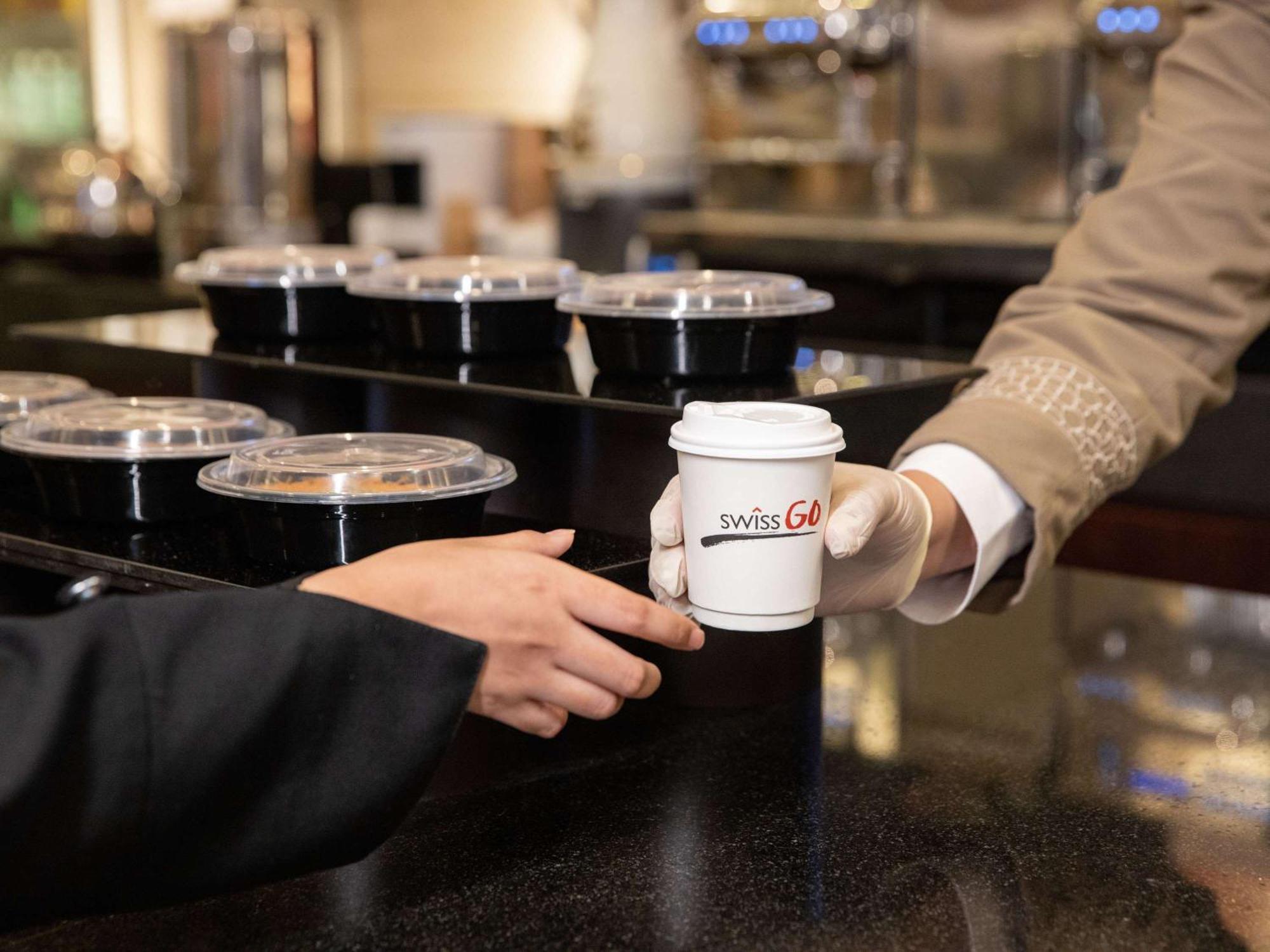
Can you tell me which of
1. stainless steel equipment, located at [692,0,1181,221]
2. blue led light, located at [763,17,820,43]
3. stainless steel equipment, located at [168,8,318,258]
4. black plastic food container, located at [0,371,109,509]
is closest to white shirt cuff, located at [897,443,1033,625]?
black plastic food container, located at [0,371,109,509]

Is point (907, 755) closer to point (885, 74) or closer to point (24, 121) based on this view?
point (885, 74)

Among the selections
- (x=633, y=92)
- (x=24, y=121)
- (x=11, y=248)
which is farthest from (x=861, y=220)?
(x=24, y=121)

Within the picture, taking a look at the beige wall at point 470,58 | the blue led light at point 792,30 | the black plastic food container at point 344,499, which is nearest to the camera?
the black plastic food container at point 344,499

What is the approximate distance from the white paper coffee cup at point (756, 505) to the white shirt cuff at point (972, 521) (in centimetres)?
34

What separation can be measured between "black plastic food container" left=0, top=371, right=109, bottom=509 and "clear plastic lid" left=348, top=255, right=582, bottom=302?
29cm

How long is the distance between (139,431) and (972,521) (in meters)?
0.66

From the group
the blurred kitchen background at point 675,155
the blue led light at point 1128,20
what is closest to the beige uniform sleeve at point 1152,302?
the blurred kitchen background at point 675,155

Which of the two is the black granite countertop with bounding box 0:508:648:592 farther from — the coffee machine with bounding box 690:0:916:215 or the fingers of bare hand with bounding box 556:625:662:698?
the coffee machine with bounding box 690:0:916:215

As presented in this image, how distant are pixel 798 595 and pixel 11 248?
13.6 feet

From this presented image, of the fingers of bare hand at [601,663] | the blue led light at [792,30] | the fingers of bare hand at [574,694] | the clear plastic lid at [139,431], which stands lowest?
the fingers of bare hand at [574,694]

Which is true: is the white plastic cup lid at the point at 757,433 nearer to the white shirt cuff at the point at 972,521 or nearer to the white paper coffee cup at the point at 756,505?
the white paper coffee cup at the point at 756,505

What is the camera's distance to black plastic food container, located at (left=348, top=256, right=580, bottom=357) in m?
1.29

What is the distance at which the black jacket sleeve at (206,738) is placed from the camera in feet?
2.42

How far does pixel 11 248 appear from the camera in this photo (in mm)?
4434
